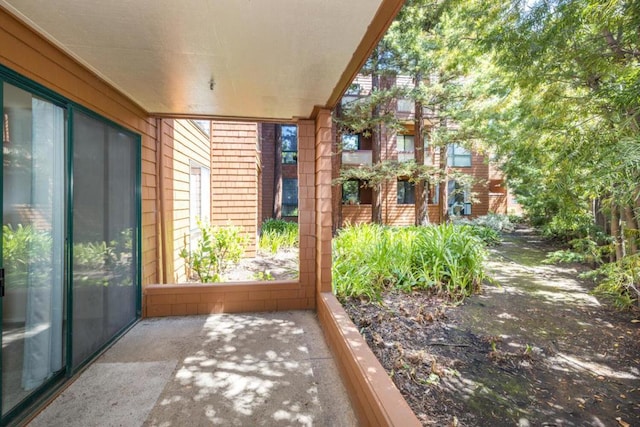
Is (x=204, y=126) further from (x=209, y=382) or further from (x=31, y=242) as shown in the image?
(x=209, y=382)

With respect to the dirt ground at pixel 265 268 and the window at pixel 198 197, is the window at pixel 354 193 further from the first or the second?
the window at pixel 198 197

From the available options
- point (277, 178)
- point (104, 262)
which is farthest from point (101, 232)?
point (277, 178)

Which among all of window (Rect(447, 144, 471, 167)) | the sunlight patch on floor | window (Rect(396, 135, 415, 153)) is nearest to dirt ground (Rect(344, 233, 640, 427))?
the sunlight patch on floor

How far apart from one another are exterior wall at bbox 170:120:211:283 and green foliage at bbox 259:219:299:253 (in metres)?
2.94

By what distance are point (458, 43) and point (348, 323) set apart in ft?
19.1

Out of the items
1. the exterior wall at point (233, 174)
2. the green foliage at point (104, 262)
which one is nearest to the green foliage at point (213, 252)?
the exterior wall at point (233, 174)

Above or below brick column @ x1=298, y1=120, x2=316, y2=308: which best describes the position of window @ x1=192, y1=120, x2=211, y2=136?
above

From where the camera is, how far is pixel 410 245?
16.0ft

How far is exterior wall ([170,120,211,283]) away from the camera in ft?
14.8

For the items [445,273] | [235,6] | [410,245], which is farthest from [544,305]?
[235,6]

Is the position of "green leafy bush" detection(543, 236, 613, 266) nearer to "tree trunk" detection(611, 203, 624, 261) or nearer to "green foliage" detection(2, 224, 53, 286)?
"tree trunk" detection(611, 203, 624, 261)

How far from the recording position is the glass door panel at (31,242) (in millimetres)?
1821

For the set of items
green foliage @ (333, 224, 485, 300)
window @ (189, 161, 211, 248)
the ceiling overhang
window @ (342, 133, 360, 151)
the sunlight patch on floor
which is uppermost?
window @ (342, 133, 360, 151)

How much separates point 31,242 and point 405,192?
1392cm
